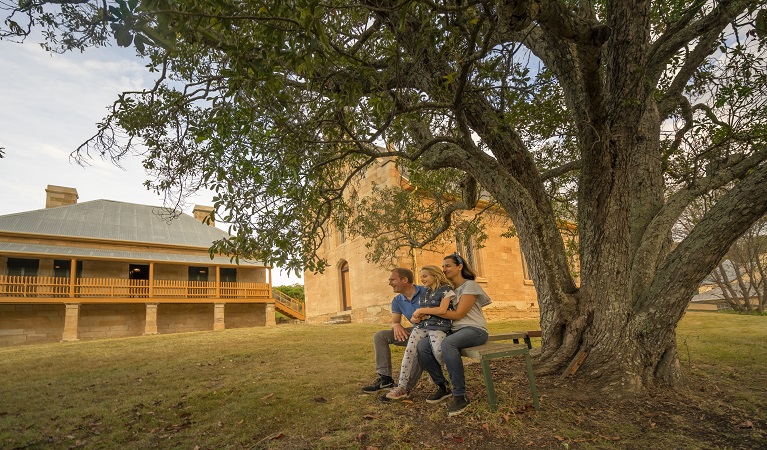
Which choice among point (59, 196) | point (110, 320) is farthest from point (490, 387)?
point (59, 196)

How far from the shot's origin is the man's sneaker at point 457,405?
13.5ft

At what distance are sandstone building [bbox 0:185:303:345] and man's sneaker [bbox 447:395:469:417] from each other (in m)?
18.8

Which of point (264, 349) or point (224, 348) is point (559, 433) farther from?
point (224, 348)

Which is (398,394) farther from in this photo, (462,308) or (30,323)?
(30,323)

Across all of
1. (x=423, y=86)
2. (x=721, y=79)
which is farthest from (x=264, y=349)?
(x=721, y=79)

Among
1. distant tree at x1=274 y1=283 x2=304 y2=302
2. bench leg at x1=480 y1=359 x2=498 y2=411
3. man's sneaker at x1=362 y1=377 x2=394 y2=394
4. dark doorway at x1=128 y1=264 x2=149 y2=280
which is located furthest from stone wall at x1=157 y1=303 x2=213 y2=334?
bench leg at x1=480 y1=359 x2=498 y2=411

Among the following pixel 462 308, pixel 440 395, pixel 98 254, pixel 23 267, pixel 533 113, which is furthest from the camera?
pixel 98 254

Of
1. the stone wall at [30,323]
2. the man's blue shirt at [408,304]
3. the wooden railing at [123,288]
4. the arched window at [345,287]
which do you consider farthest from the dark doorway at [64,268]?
the man's blue shirt at [408,304]

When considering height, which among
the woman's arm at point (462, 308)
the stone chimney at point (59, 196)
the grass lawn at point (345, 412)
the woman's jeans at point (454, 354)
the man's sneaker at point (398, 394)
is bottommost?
the grass lawn at point (345, 412)

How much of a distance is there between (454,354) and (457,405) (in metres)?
0.46

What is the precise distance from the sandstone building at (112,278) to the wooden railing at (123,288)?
0.14 feet

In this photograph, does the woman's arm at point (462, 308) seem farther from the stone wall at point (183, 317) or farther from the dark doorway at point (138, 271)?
the dark doorway at point (138, 271)

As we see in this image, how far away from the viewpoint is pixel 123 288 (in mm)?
21062

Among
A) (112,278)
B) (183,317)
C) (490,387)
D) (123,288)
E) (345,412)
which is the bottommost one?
(345,412)
